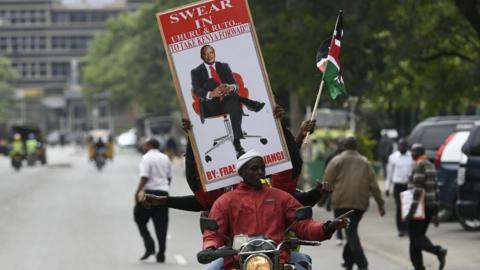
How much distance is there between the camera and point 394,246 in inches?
842

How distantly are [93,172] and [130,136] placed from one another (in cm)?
6060

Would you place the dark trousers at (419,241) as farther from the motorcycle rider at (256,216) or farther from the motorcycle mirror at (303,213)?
the motorcycle mirror at (303,213)

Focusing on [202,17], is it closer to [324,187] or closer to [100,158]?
[324,187]

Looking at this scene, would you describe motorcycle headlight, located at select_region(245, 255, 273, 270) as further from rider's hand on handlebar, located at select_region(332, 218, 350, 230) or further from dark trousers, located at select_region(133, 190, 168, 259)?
dark trousers, located at select_region(133, 190, 168, 259)

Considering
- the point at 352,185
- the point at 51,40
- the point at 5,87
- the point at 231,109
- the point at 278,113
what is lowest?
the point at 352,185

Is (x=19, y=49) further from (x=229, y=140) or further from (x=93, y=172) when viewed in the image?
(x=229, y=140)

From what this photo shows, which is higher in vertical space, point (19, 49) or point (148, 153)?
point (19, 49)

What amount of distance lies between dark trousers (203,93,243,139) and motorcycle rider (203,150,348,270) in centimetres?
119

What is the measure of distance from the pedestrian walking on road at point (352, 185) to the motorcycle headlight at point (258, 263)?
7.96 metres

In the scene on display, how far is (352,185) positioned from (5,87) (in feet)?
484

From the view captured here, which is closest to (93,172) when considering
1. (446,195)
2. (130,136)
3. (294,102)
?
(294,102)

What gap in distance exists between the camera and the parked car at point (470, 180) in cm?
2103

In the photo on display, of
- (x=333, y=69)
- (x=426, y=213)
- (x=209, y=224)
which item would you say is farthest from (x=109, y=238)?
(x=209, y=224)

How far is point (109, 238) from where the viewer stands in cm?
2344
